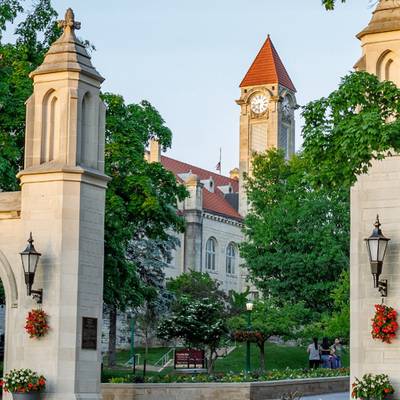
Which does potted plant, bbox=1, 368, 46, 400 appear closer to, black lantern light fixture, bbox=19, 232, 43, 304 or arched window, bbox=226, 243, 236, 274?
black lantern light fixture, bbox=19, 232, 43, 304

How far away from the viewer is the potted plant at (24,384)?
21.0m

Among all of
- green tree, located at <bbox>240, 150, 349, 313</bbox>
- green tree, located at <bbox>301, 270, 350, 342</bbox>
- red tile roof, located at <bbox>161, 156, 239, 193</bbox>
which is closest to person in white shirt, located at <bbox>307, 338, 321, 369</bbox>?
green tree, located at <bbox>301, 270, 350, 342</bbox>

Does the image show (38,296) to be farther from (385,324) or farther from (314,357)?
(314,357)

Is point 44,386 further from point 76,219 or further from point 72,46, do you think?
point 72,46

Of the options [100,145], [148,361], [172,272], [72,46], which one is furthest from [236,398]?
[172,272]

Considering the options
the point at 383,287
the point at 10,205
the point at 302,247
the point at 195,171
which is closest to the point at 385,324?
the point at 383,287

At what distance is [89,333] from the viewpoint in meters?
21.8

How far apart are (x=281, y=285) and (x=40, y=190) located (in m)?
35.1

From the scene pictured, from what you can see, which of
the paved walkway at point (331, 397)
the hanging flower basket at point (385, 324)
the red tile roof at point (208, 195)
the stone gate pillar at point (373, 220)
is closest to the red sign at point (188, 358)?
the paved walkway at point (331, 397)

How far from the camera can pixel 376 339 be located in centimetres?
1827

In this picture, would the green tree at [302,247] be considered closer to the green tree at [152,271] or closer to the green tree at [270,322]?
the green tree at [152,271]

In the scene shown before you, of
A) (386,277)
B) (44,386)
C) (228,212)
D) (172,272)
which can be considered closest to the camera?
(386,277)

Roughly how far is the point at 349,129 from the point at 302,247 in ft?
134

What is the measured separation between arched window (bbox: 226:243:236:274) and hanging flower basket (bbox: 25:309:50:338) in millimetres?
69992
